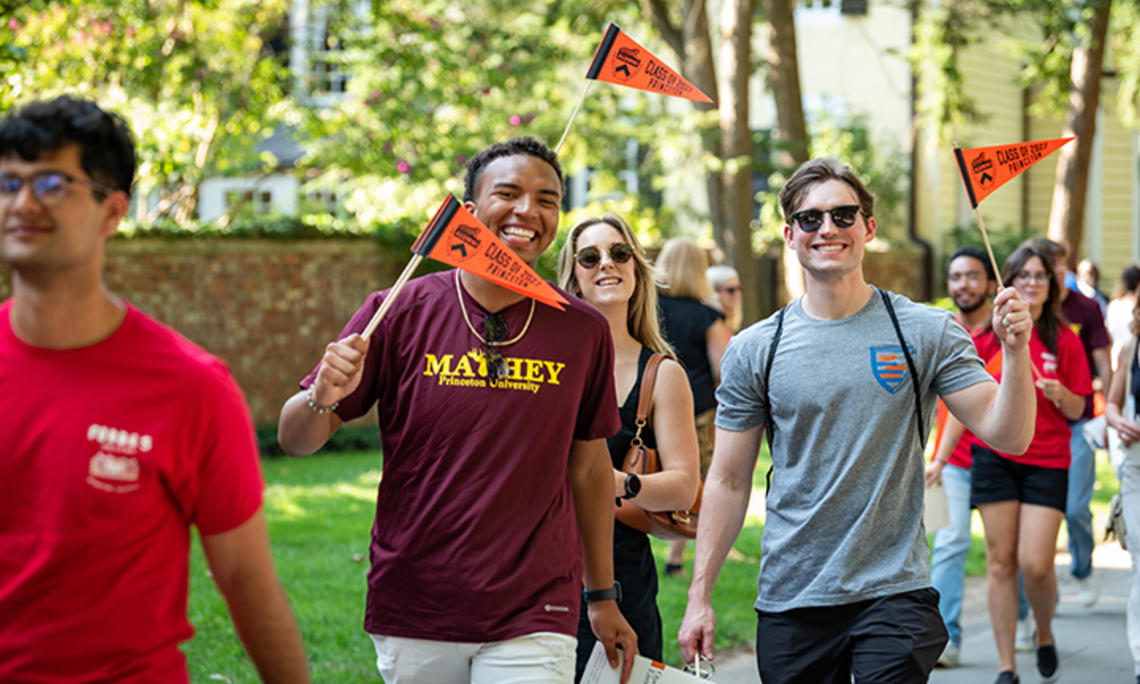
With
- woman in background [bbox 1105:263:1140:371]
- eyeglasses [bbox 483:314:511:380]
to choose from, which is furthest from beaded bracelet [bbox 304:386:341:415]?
woman in background [bbox 1105:263:1140:371]

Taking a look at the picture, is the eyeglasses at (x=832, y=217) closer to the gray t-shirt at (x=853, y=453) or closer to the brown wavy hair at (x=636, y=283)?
the gray t-shirt at (x=853, y=453)

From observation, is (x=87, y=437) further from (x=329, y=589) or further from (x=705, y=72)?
(x=705, y=72)

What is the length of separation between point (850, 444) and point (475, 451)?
125cm

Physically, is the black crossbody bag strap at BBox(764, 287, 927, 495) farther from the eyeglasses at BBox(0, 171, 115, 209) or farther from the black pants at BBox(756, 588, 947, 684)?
the eyeglasses at BBox(0, 171, 115, 209)

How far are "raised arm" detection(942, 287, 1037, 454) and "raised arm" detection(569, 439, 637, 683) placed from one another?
115 centimetres

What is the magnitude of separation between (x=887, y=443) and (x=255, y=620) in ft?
7.01

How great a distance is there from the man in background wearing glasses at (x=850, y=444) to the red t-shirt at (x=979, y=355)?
120 inches

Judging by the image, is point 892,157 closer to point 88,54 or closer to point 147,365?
point 88,54

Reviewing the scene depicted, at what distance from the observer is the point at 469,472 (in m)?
3.38

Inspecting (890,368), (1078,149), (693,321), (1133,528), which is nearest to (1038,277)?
(1133,528)

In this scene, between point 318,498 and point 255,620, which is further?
point 318,498

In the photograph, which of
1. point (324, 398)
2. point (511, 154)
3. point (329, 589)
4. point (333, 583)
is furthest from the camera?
point (333, 583)

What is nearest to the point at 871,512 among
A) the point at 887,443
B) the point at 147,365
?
the point at 887,443

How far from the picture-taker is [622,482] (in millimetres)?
4387
